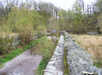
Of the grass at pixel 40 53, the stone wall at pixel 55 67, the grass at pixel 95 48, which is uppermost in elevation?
the grass at pixel 95 48

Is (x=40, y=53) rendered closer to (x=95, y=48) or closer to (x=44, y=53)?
(x=44, y=53)

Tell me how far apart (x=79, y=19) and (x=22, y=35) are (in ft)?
59.3

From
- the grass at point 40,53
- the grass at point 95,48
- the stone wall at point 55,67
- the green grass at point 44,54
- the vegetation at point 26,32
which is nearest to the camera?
the grass at point 95,48

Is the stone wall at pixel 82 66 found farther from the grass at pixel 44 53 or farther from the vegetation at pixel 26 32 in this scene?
the grass at pixel 44 53

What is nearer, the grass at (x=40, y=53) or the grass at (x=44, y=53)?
the grass at (x=44, y=53)

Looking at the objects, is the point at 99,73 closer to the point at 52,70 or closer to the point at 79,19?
the point at 52,70

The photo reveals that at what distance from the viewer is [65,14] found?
3522 centimetres

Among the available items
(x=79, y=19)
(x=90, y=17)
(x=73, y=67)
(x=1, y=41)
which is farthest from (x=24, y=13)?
(x=90, y=17)

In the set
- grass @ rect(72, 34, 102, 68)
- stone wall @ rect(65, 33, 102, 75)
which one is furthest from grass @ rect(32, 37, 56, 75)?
grass @ rect(72, 34, 102, 68)

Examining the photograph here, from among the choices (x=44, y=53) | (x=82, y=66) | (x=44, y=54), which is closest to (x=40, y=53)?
(x=44, y=53)

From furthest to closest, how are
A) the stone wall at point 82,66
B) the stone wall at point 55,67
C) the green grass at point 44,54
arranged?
1. the green grass at point 44,54
2. the stone wall at point 55,67
3. the stone wall at point 82,66

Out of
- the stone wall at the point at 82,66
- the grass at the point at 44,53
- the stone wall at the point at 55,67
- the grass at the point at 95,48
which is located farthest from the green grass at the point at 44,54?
the grass at the point at 95,48

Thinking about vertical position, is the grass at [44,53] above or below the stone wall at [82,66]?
below

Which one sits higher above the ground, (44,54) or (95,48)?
(95,48)
